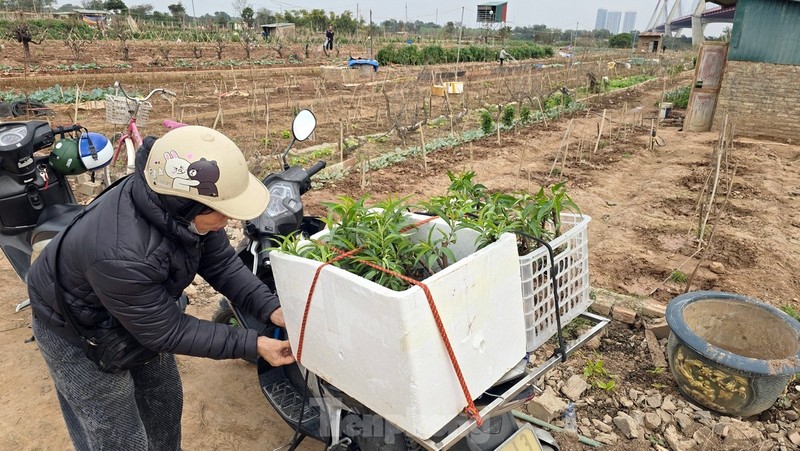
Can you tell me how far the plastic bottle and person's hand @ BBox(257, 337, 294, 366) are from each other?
159 centimetres

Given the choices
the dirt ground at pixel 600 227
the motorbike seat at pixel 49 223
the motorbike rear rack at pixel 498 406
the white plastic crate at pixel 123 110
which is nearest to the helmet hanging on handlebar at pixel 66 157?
the motorbike seat at pixel 49 223

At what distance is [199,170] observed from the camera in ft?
4.74

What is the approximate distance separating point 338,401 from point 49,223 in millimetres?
2523

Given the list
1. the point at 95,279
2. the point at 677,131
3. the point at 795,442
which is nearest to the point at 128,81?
the point at 677,131

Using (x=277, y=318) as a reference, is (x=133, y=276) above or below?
above

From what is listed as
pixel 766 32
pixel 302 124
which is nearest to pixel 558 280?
pixel 302 124

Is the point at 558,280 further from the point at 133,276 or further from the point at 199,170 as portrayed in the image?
the point at 133,276

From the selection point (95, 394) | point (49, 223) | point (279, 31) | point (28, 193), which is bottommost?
point (95, 394)

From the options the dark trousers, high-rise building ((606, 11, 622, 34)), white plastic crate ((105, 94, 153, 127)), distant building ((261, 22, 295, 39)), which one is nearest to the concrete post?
distant building ((261, 22, 295, 39))

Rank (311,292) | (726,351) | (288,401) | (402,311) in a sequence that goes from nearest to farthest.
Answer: (402,311) < (311,292) < (288,401) < (726,351)

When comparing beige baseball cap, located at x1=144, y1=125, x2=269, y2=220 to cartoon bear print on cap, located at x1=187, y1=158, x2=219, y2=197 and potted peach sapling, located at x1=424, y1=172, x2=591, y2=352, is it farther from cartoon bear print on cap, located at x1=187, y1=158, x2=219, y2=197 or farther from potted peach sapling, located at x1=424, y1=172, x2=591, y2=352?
potted peach sapling, located at x1=424, y1=172, x2=591, y2=352

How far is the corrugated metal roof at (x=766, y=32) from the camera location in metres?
10.2

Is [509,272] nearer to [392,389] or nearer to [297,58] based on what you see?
[392,389]

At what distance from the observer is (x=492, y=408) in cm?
140
